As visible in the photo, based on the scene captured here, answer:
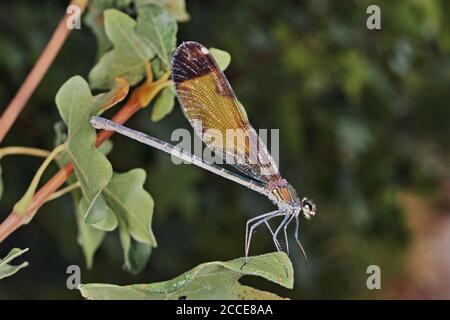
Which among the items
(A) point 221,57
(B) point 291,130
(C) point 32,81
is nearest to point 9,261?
(C) point 32,81

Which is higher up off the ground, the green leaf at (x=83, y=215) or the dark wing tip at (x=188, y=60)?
the dark wing tip at (x=188, y=60)

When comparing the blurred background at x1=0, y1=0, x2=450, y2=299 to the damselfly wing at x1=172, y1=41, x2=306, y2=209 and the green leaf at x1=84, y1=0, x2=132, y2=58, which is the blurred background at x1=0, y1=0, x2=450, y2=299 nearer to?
the green leaf at x1=84, y1=0, x2=132, y2=58

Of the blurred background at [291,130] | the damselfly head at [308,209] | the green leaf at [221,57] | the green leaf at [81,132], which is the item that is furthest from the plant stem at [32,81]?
the blurred background at [291,130]

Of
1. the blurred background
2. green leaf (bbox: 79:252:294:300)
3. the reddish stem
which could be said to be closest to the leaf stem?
the reddish stem

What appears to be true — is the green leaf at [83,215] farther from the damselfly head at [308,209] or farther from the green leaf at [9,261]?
the damselfly head at [308,209]

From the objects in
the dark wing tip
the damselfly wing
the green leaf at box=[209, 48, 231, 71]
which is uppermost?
the green leaf at box=[209, 48, 231, 71]

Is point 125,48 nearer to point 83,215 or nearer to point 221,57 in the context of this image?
point 221,57

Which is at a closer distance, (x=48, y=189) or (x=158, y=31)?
(x=48, y=189)
